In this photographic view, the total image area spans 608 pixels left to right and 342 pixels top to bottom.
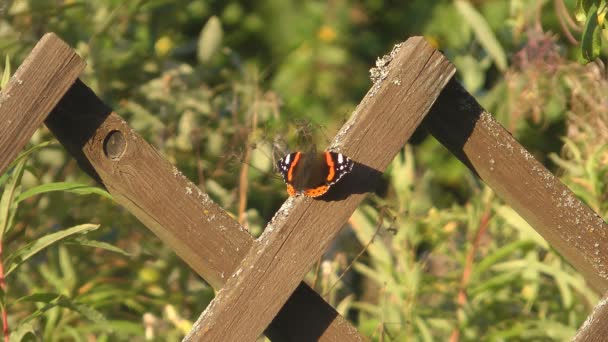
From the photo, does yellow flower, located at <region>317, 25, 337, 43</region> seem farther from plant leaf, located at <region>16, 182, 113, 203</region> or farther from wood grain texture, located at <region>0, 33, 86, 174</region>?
wood grain texture, located at <region>0, 33, 86, 174</region>

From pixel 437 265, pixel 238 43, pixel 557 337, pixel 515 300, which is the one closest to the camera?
pixel 557 337

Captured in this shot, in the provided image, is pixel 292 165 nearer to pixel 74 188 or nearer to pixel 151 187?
pixel 151 187

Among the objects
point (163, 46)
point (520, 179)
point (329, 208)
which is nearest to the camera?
point (329, 208)

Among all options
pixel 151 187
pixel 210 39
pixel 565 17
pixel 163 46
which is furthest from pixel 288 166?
pixel 163 46

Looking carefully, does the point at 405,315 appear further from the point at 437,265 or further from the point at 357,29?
the point at 357,29

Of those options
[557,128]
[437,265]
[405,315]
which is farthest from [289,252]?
[557,128]

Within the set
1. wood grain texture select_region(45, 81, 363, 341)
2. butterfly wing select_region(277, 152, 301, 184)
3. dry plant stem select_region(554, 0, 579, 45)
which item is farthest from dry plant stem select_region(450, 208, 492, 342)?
wood grain texture select_region(45, 81, 363, 341)

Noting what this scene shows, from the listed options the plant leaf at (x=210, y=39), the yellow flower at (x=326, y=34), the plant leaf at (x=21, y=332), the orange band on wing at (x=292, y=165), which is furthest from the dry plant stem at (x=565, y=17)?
the yellow flower at (x=326, y=34)
